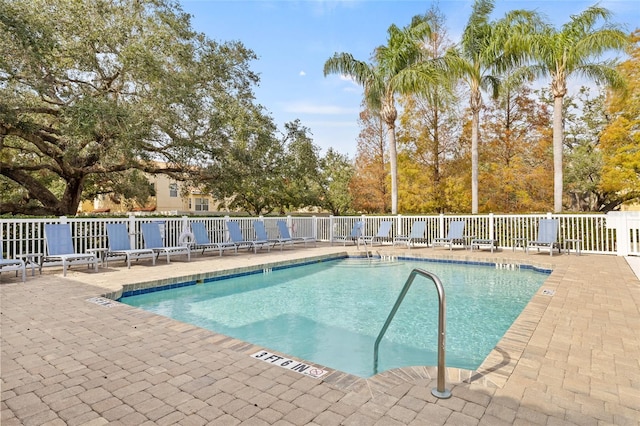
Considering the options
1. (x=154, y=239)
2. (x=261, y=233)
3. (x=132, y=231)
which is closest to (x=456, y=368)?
(x=154, y=239)

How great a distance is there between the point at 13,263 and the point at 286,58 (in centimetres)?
992

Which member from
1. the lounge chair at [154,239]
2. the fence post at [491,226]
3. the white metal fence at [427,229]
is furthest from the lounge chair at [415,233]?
the lounge chair at [154,239]

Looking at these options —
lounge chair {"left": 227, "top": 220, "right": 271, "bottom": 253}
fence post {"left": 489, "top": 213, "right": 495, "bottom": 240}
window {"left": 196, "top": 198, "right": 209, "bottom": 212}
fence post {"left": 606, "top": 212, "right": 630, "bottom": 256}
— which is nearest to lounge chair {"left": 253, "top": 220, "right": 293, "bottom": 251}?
lounge chair {"left": 227, "top": 220, "right": 271, "bottom": 253}

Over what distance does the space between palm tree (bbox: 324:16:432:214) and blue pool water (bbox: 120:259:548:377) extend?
25.0 feet

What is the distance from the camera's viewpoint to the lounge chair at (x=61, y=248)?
728 cm

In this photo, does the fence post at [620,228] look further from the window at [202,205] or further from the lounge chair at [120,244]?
the window at [202,205]

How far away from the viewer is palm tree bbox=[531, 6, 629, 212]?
12.2 meters

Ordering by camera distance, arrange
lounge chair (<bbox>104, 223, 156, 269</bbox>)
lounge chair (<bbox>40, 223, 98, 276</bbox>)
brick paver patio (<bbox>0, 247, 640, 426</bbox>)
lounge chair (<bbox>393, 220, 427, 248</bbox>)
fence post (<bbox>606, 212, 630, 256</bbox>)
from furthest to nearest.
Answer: lounge chair (<bbox>393, 220, 427, 248</bbox>) → fence post (<bbox>606, 212, 630, 256</bbox>) → lounge chair (<bbox>104, 223, 156, 269</bbox>) → lounge chair (<bbox>40, 223, 98, 276</bbox>) → brick paver patio (<bbox>0, 247, 640, 426</bbox>)

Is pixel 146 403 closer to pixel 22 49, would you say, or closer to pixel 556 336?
pixel 556 336

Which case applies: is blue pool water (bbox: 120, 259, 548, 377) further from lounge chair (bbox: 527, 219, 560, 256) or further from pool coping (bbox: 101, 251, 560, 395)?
lounge chair (bbox: 527, 219, 560, 256)

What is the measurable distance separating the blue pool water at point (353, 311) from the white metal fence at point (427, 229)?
2.99 meters

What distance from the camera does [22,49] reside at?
9000 mm

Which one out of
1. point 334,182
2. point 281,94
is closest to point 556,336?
point 281,94

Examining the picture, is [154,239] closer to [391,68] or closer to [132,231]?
[132,231]
